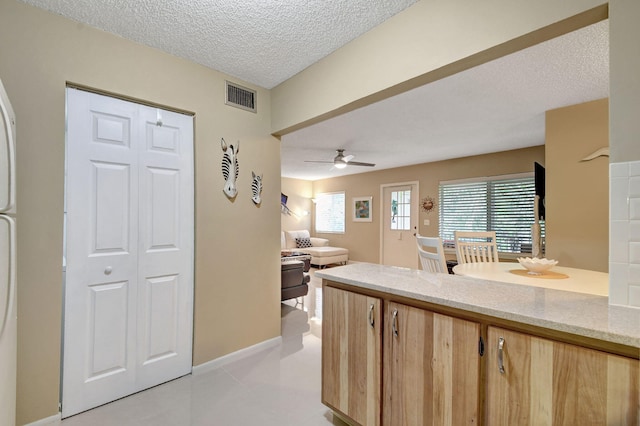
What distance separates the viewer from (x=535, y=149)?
4.76 meters

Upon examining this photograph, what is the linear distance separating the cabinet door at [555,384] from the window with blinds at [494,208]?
4641mm

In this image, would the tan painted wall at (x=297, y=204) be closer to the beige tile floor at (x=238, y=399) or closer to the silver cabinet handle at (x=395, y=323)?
the beige tile floor at (x=238, y=399)

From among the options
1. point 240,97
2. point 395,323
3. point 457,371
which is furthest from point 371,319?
point 240,97

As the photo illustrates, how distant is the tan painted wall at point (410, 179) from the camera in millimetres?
5012

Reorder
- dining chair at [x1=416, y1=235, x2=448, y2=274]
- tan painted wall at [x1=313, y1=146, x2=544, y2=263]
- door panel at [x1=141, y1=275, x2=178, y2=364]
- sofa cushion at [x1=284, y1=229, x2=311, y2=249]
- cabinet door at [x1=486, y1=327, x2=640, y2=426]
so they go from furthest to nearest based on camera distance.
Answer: sofa cushion at [x1=284, y1=229, x2=311, y2=249], tan painted wall at [x1=313, y1=146, x2=544, y2=263], dining chair at [x1=416, y1=235, x2=448, y2=274], door panel at [x1=141, y1=275, x2=178, y2=364], cabinet door at [x1=486, y1=327, x2=640, y2=426]

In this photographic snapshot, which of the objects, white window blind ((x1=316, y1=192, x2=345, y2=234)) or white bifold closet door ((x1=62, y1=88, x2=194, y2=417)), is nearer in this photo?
white bifold closet door ((x1=62, y1=88, x2=194, y2=417))

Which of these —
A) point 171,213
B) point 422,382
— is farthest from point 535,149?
point 171,213

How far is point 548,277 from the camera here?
2.14 meters

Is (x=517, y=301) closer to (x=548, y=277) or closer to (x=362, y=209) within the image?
(x=548, y=277)

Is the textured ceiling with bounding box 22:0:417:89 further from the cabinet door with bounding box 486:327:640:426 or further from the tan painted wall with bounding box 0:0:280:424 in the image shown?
the cabinet door with bounding box 486:327:640:426

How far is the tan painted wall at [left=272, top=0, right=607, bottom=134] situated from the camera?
1312 millimetres

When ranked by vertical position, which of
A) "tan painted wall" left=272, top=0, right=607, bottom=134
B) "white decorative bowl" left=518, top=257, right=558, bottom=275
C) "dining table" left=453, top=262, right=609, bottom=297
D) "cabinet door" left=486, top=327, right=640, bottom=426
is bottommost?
"cabinet door" left=486, top=327, right=640, bottom=426

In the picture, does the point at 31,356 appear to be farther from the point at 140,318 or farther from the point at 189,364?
the point at 189,364

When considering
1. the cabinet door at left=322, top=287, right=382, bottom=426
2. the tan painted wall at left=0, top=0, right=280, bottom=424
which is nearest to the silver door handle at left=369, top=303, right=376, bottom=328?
the cabinet door at left=322, top=287, right=382, bottom=426
